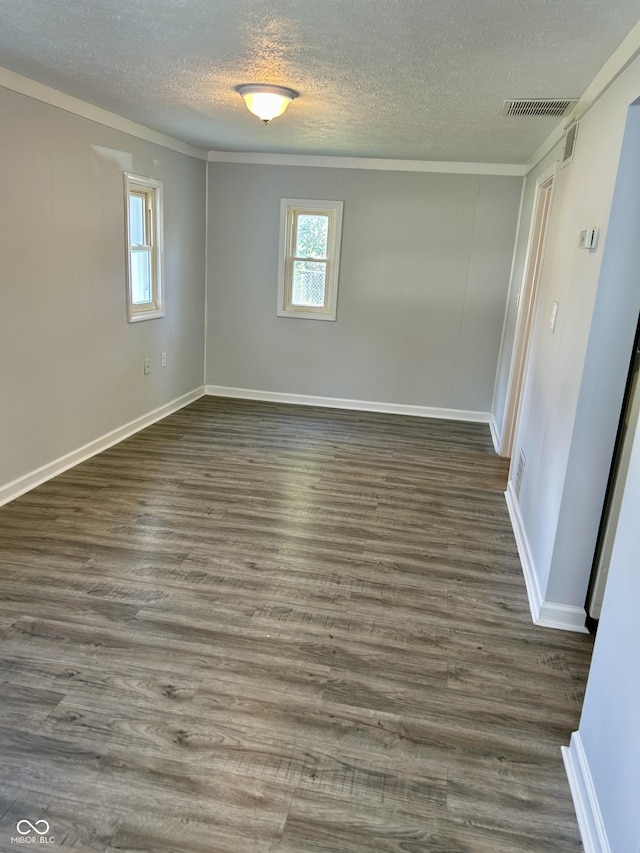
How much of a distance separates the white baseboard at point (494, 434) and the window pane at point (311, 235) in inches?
89.3

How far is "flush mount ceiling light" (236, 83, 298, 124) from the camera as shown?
3164 mm

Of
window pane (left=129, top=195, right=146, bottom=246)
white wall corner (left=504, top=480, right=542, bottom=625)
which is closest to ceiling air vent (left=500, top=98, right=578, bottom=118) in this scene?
white wall corner (left=504, top=480, right=542, bottom=625)

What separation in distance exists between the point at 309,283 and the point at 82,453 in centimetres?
286

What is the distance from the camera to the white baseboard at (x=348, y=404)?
19.6ft

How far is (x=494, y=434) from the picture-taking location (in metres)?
5.41

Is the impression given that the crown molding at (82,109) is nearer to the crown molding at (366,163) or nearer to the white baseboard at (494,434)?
the crown molding at (366,163)

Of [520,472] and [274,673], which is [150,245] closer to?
[520,472]

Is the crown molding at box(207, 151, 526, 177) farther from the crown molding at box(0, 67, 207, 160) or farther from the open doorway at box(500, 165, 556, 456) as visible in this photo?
the open doorway at box(500, 165, 556, 456)

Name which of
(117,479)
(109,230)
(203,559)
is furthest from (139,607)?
(109,230)

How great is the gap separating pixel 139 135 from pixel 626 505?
4.28 m

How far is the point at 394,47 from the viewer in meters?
2.45

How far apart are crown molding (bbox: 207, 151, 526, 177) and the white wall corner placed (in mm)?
3001

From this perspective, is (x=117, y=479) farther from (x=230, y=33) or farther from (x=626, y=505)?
(x=626, y=505)

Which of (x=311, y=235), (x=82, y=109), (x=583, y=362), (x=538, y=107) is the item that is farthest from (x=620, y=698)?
(x=311, y=235)
